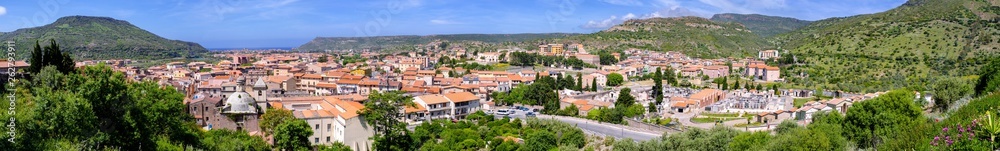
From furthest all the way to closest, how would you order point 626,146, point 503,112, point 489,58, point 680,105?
point 489,58, point 680,105, point 503,112, point 626,146

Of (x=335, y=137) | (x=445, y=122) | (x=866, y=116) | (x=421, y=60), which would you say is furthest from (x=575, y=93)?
(x=421, y=60)

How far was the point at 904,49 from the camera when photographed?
6856cm

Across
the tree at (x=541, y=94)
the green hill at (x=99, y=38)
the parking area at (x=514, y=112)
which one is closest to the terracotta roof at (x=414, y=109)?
Answer: the parking area at (x=514, y=112)

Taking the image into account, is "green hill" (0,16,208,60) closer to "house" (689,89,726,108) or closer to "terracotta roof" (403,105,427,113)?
"terracotta roof" (403,105,427,113)

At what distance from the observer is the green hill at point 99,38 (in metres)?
101

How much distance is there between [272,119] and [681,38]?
95195 mm

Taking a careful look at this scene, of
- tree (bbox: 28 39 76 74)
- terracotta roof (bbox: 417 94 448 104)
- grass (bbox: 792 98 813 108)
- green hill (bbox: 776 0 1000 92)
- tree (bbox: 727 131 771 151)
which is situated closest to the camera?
tree (bbox: 727 131 771 151)

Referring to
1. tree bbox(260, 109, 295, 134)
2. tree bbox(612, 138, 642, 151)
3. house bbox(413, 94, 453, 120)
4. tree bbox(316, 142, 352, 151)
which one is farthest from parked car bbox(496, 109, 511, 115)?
tree bbox(612, 138, 642, 151)

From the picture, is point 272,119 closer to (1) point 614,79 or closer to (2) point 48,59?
(2) point 48,59

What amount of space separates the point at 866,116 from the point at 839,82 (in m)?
39.7

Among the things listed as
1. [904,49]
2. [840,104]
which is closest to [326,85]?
[840,104]

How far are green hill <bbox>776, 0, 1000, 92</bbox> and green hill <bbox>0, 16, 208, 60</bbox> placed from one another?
90.6 metres

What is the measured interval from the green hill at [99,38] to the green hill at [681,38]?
73964 millimetres

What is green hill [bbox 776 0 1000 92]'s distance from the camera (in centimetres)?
5578
